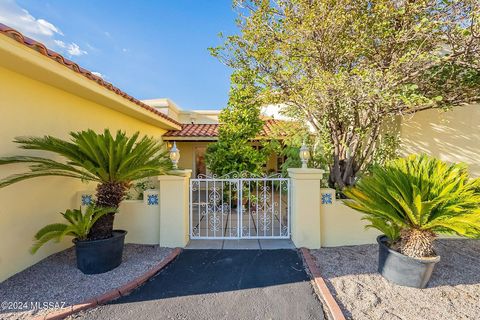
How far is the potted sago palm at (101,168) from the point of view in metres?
4.39

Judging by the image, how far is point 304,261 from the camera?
5020mm

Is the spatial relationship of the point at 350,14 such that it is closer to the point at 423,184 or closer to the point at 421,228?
the point at 423,184

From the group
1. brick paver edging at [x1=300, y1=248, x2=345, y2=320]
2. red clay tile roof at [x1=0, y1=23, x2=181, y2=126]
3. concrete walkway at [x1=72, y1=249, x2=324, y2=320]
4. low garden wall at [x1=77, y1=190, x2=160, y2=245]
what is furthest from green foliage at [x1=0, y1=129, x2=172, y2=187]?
brick paver edging at [x1=300, y1=248, x2=345, y2=320]

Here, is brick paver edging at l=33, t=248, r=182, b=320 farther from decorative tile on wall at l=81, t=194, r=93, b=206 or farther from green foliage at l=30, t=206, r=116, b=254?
decorative tile on wall at l=81, t=194, r=93, b=206

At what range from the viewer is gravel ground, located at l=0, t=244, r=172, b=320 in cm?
362

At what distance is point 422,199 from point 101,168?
5757 millimetres

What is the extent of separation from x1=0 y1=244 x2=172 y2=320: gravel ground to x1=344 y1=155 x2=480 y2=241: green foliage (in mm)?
4493

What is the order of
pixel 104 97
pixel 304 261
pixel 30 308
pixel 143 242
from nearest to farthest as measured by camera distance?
1. pixel 30 308
2. pixel 304 261
3. pixel 143 242
4. pixel 104 97

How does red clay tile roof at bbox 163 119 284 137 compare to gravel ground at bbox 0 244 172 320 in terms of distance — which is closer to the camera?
gravel ground at bbox 0 244 172 320

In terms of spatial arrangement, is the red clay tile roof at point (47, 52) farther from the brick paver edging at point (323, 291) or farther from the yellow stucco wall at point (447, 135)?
the yellow stucco wall at point (447, 135)

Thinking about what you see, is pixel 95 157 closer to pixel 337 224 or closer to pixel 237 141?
pixel 237 141

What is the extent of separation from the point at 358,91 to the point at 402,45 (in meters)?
1.60

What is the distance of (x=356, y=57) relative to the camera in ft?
19.6

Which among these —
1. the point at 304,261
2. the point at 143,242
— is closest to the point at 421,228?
the point at 304,261
